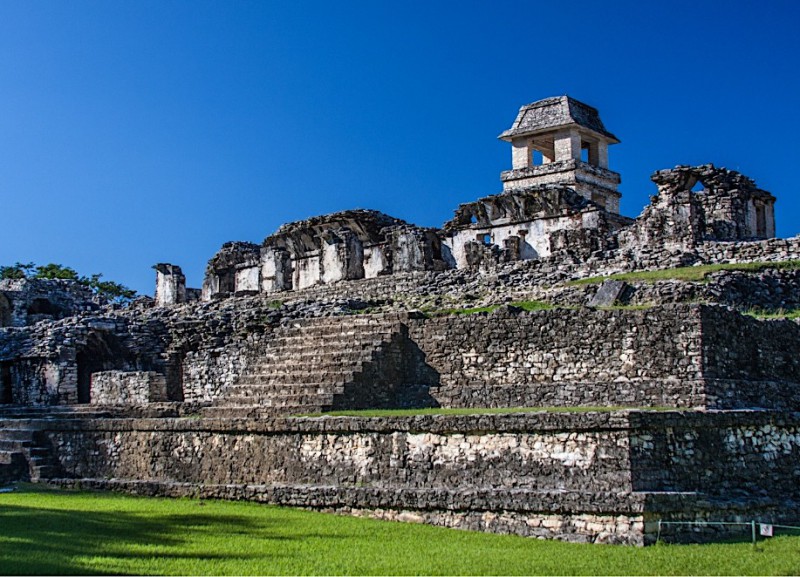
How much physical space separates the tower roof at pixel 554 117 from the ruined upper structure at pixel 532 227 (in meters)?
0.06

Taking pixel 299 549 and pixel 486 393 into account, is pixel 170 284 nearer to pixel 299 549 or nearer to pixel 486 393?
pixel 486 393

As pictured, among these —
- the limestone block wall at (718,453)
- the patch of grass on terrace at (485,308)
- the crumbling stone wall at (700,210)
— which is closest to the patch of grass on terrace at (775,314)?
the patch of grass on terrace at (485,308)

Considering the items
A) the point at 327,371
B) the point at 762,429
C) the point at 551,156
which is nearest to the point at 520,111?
the point at 551,156

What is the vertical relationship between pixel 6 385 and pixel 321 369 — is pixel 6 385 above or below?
above

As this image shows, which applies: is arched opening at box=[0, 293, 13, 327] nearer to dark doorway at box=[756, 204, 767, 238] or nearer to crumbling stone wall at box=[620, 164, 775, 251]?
crumbling stone wall at box=[620, 164, 775, 251]

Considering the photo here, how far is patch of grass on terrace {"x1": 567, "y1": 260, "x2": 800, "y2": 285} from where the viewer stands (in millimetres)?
23359

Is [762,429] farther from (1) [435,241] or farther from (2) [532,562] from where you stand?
(1) [435,241]

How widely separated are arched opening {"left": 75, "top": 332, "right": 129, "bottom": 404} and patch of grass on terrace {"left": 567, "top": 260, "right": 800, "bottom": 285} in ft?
36.3

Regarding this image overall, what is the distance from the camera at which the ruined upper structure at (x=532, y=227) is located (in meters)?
30.1

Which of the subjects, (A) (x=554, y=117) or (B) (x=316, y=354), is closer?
(B) (x=316, y=354)

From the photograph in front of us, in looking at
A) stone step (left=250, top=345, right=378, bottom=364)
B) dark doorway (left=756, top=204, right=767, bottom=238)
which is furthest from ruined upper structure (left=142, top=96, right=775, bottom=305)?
stone step (left=250, top=345, right=378, bottom=364)

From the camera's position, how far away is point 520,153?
5038 centimetres

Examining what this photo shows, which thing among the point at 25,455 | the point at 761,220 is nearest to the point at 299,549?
the point at 25,455

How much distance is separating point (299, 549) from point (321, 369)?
6.60 meters
